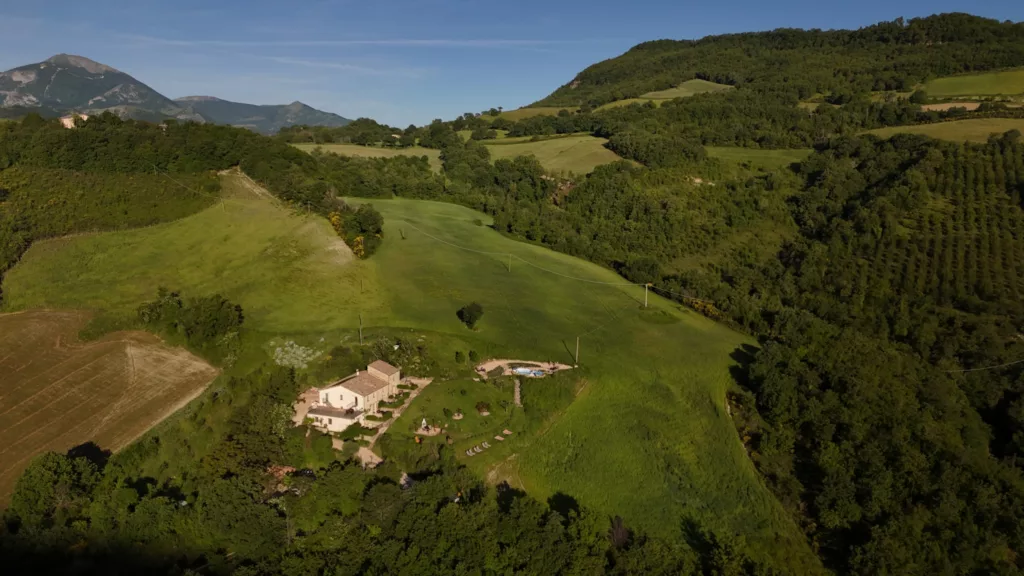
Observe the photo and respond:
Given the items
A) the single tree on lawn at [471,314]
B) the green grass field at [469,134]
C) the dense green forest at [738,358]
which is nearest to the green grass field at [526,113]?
the green grass field at [469,134]

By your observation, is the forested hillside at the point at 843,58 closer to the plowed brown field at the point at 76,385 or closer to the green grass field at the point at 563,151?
the green grass field at the point at 563,151

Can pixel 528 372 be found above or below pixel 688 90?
below

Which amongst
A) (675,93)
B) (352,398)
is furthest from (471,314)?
(675,93)

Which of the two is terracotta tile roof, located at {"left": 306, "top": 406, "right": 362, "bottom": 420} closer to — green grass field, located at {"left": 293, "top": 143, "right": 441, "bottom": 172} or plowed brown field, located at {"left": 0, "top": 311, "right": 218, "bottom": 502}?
plowed brown field, located at {"left": 0, "top": 311, "right": 218, "bottom": 502}

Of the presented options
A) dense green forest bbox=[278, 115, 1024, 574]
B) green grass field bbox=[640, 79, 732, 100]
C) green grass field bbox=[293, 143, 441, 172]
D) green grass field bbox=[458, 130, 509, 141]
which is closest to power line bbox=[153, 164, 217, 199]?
dense green forest bbox=[278, 115, 1024, 574]

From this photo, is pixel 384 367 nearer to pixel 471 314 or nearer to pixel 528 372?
pixel 471 314

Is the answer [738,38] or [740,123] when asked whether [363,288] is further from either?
[738,38]

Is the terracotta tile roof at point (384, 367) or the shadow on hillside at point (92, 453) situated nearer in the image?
the shadow on hillside at point (92, 453)
